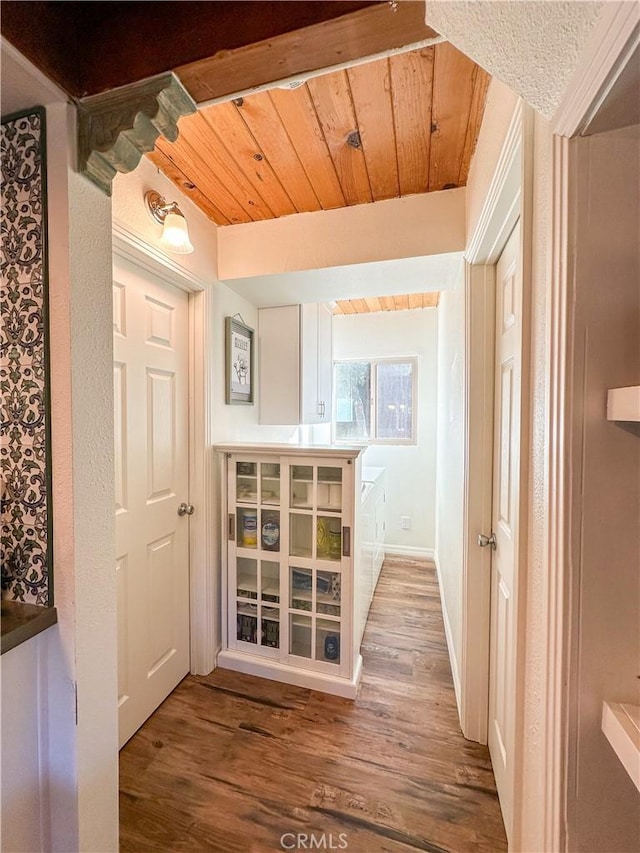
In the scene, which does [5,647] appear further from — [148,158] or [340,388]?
[340,388]

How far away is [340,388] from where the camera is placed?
12.7ft

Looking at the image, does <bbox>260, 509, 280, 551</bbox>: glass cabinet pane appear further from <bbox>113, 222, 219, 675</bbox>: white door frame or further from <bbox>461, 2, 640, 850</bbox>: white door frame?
<bbox>461, 2, 640, 850</bbox>: white door frame

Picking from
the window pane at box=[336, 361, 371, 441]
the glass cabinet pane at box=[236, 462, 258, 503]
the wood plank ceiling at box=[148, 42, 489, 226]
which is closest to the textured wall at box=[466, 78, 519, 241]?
the wood plank ceiling at box=[148, 42, 489, 226]

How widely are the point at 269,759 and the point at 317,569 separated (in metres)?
0.75

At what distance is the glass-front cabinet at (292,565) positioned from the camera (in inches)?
69.1

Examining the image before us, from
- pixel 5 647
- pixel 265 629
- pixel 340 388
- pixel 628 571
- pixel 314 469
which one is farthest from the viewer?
pixel 340 388

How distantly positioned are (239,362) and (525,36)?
72.0 inches

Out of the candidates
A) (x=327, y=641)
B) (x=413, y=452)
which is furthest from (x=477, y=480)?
(x=413, y=452)

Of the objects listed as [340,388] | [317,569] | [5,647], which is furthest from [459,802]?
[340,388]

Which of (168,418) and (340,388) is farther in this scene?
(340,388)

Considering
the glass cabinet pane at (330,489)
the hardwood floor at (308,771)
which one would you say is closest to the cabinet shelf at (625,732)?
the hardwood floor at (308,771)

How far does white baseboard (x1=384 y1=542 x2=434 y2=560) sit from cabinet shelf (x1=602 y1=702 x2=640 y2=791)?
3050mm

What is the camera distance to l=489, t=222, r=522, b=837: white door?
1.12 meters

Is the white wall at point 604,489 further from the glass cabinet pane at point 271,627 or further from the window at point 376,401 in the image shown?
the window at point 376,401
